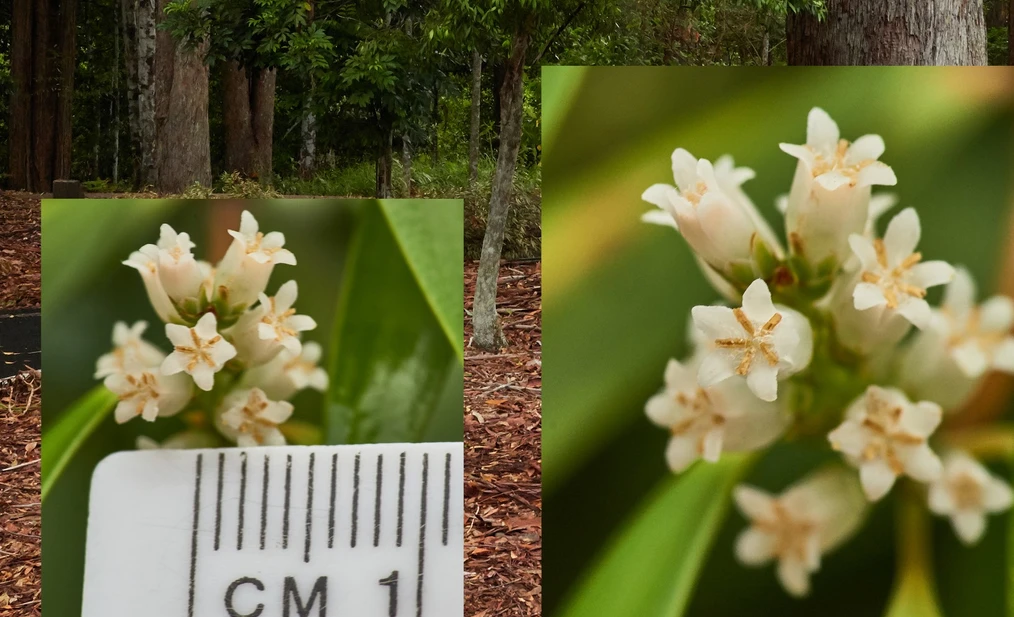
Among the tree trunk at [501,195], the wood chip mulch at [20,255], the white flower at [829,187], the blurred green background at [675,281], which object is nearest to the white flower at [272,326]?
the blurred green background at [675,281]

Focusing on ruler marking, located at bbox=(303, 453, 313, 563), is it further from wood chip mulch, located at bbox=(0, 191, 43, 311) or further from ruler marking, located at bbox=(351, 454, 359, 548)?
wood chip mulch, located at bbox=(0, 191, 43, 311)

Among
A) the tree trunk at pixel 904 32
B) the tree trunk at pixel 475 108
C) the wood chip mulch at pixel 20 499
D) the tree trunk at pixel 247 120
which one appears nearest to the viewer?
the tree trunk at pixel 904 32

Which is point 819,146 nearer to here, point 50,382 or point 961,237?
point 961,237

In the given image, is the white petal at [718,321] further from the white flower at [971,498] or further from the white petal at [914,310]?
the white flower at [971,498]

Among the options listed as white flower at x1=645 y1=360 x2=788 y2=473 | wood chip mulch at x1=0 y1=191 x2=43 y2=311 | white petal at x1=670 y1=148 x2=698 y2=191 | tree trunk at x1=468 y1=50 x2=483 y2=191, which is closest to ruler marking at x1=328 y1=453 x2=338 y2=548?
white flower at x1=645 y1=360 x2=788 y2=473

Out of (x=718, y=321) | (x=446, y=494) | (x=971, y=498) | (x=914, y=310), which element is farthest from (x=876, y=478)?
(x=446, y=494)

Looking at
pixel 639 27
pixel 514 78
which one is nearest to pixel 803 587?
pixel 514 78
